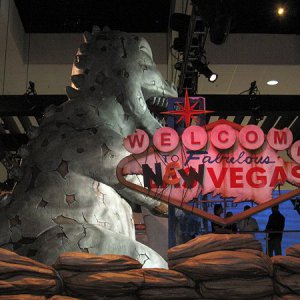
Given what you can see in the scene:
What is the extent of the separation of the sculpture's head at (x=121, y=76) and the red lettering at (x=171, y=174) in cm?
61

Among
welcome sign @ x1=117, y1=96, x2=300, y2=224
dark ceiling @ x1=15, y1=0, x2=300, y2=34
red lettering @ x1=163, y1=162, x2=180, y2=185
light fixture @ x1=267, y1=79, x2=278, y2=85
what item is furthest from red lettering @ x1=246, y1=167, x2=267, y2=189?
light fixture @ x1=267, y1=79, x2=278, y2=85

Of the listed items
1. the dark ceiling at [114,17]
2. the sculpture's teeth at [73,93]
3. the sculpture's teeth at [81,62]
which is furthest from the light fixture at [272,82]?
the sculpture's teeth at [73,93]

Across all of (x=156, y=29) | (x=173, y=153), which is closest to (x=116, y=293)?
(x=173, y=153)

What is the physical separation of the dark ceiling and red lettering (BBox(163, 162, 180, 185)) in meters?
3.94

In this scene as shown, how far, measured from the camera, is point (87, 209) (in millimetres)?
3709

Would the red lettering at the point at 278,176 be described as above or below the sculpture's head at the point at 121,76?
below

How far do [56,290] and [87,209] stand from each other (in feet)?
3.54

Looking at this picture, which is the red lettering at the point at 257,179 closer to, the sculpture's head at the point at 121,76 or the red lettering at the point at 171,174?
the red lettering at the point at 171,174

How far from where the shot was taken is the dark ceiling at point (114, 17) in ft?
24.7

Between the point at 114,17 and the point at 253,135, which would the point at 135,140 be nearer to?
the point at 253,135

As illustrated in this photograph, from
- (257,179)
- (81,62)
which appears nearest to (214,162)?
(257,179)

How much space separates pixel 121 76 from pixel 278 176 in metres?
1.42

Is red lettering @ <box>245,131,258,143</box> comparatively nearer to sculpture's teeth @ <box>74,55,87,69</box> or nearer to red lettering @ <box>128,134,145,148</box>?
red lettering @ <box>128,134,145,148</box>

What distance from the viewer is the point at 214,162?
13.0 feet
